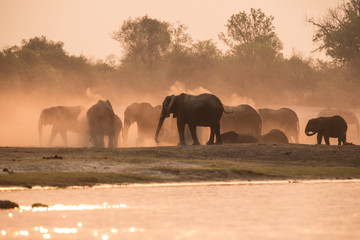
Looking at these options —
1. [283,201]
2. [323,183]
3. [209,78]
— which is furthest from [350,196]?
[209,78]

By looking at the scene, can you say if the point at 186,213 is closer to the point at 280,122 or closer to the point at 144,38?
the point at 280,122

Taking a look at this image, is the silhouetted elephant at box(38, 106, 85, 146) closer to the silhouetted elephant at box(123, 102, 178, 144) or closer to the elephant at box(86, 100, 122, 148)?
the silhouetted elephant at box(123, 102, 178, 144)

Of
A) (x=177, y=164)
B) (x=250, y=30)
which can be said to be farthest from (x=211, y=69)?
(x=177, y=164)

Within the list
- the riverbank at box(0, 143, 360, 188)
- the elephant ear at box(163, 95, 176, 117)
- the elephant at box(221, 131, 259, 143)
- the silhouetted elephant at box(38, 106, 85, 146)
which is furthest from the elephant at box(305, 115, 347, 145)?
the silhouetted elephant at box(38, 106, 85, 146)

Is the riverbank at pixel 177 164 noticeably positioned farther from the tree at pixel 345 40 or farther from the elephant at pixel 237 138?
the tree at pixel 345 40

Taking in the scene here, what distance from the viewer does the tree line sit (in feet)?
291

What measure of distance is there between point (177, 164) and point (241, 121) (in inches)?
696

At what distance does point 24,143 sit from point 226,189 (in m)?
33.7

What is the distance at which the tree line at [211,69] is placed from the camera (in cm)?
8875

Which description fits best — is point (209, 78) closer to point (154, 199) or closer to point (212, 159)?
point (212, 159)

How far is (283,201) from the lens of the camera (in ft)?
68.1

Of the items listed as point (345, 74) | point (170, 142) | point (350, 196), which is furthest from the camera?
point (345, 74)

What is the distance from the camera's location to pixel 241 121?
47375 mm

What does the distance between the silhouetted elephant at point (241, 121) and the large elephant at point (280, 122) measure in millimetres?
5574
